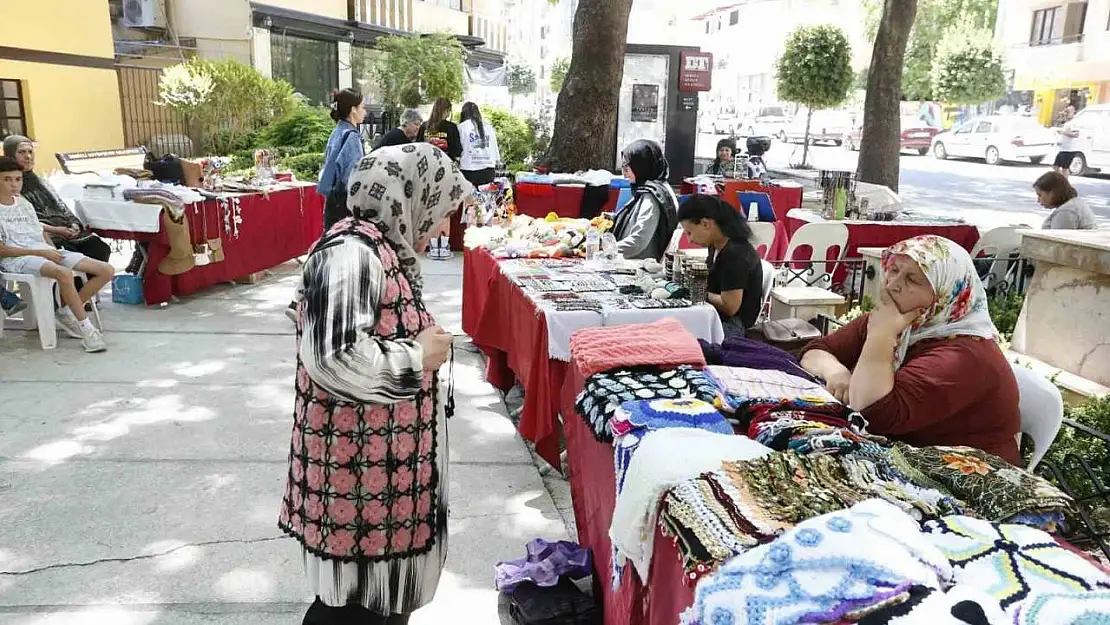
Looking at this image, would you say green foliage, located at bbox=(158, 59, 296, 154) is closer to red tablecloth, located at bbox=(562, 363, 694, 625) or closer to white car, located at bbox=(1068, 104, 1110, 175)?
red tablecloth, located at bbox=(562, 363, 694, 625)

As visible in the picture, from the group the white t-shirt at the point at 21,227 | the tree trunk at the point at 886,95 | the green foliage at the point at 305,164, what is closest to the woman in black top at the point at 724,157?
the tree trunk at the point at 886,95

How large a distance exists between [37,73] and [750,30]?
169 ft

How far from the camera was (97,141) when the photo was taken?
13.1 m

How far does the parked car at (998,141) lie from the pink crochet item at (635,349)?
94.9ft

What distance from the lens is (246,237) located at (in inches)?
305

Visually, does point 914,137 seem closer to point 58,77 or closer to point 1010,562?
point 58,77

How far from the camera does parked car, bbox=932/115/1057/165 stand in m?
26.5

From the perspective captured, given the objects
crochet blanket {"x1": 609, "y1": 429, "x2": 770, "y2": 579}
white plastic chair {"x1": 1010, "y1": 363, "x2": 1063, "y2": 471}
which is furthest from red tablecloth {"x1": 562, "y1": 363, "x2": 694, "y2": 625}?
white plastic chair {"x1": 1010, "y1": 363, "x2": 1063, "y2": 471}

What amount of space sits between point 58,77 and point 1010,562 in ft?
46.2

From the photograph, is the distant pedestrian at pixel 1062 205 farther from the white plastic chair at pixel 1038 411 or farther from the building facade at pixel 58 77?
the building facade at pixel 58 77

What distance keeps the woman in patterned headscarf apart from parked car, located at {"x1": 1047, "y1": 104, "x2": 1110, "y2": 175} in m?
25.8

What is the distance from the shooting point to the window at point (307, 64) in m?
20.2

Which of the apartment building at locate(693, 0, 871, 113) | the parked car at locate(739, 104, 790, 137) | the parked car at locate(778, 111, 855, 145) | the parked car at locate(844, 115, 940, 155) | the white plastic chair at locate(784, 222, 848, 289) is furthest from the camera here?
the apartment building at locate(693, 0, 871, 113)

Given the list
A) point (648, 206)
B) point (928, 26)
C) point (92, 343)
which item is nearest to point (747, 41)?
point (928, 26)
